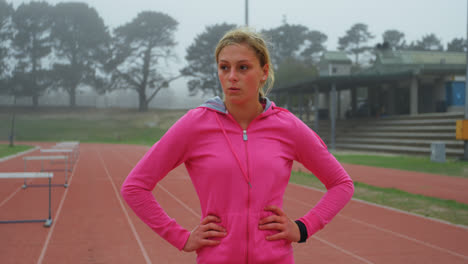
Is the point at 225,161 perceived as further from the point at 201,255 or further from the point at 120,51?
the point at 120,51

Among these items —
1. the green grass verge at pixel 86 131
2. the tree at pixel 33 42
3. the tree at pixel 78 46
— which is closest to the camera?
the green grass verge at pixel 86 131

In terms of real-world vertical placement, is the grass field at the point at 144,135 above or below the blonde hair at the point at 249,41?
below

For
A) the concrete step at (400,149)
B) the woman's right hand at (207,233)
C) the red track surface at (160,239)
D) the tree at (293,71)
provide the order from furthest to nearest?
the tree at (293,71) → the concrete step at (400,149) → the red track surface at (160,239) → the woman's right hand at (207,233)

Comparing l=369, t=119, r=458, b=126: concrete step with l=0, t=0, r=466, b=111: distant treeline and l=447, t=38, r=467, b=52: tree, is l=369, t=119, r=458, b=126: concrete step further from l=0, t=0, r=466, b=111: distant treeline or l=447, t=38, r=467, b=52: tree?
l=447, t=38, r=467, b=52: tree

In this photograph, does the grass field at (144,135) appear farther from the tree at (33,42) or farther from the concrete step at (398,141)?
the tree at (33,42)

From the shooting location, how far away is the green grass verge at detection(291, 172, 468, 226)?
24.9ft

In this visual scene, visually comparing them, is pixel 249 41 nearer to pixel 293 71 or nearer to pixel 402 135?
pixel 402 135

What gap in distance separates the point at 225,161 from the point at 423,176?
41.5 ft

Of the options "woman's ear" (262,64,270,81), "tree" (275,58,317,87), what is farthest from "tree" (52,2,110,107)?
"woman's ear" (262,64,270,81)

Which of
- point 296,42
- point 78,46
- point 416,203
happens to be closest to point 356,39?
point 296,42

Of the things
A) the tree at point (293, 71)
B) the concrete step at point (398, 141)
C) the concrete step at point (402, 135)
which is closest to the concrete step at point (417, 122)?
the concrete step at point (402, 135)

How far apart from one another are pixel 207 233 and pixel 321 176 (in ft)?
1.80

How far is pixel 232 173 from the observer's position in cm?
167

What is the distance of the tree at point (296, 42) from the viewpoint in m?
62.0
